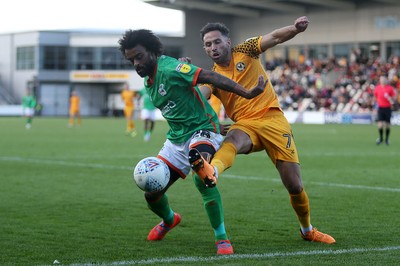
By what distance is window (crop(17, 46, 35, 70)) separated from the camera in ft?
275

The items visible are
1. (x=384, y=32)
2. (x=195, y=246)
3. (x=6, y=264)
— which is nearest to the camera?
(x=6, y=264)

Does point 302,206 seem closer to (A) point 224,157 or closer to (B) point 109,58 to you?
(A) point 224,157

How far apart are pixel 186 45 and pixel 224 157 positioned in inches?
2691

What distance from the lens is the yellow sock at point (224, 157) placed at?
273 inches

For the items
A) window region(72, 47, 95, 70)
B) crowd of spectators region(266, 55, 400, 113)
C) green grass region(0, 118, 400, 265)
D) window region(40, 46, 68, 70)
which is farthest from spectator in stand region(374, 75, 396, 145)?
window region(40, 46, 68, 70)

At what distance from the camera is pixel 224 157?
709 cm

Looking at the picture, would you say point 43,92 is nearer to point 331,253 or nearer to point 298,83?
point 298,83

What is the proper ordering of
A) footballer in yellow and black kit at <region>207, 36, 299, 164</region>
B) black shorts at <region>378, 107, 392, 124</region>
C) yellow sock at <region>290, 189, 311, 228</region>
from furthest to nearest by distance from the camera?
1. black shorts at <region>378, 107, 392, 124</region>
2. yellow sock at <region>290, 189, 311, 228</region>
3. footballer in yellow and black kit at <region>207, 36, 299, 164</region>

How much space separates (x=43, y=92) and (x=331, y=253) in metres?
77.8

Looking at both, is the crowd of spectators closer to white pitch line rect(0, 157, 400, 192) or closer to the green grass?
white pitch line rect(0, 157, 400, 192)

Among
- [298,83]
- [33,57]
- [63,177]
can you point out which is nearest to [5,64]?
[33,57]

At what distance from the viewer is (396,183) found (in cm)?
1368

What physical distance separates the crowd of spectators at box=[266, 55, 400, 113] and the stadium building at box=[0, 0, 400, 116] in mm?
1811

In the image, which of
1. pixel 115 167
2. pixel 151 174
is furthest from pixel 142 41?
pixel 115 167
